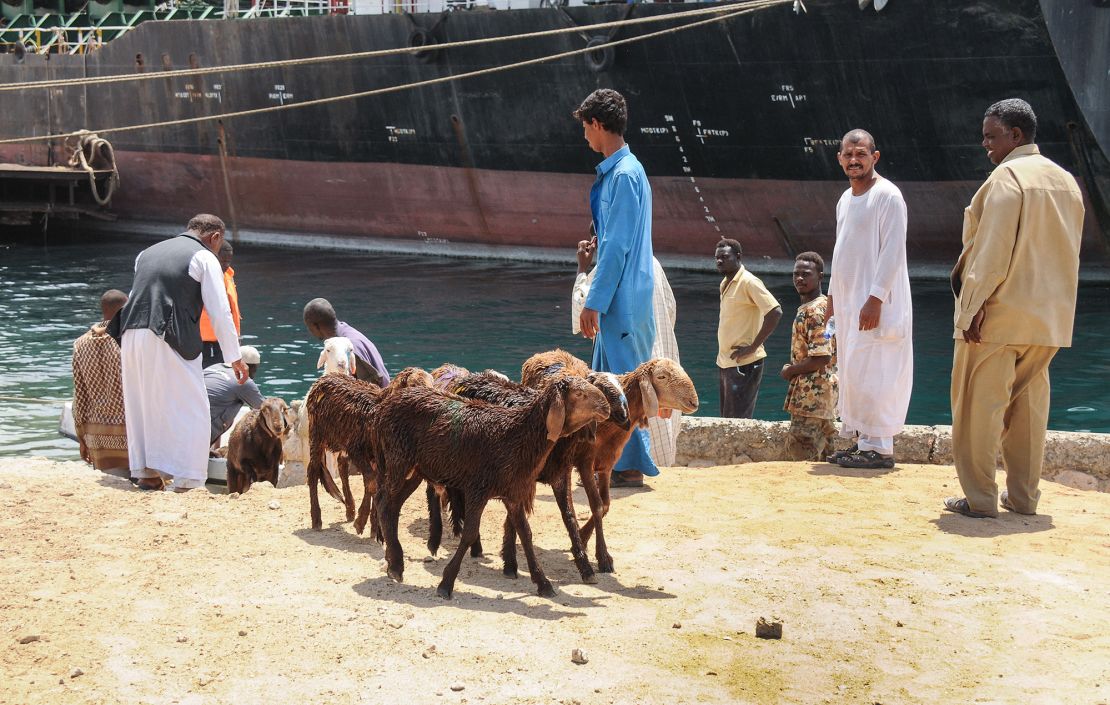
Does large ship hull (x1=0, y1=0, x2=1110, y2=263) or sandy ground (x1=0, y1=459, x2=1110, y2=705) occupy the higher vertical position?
large ship hull (x1=0, y1=0, x2=1110, y2=263)

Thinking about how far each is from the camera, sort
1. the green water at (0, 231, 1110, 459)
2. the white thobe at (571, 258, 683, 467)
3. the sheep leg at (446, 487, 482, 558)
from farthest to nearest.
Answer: the green water at (0, 231, 1110, 459) < the white thobe at (571, 258, 683, 467) < the sheep leg at (446, 487, 482, 558)

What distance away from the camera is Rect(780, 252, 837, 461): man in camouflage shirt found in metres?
7.18

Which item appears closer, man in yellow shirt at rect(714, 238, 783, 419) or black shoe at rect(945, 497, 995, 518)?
black shoe at rect(945, 497, 995, 518)

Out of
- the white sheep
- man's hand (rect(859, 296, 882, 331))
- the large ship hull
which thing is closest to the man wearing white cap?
the white sheep

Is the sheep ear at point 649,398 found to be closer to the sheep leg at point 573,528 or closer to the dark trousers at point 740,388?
the sheep leg at point 573,528

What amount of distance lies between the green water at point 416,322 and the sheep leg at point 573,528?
680 centimetres

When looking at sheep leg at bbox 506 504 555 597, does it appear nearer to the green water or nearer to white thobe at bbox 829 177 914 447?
white thobe at bbox 829 177 914 447

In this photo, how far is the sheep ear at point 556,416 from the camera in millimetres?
4406

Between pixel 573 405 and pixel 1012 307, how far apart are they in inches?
100

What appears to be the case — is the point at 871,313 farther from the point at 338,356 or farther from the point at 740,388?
the point at 338,356

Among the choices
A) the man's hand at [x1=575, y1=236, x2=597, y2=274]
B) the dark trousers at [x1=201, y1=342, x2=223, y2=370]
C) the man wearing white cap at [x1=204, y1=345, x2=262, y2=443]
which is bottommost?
the man wearing white cap at [x1=204, y1=345, x2=262, y2=443]

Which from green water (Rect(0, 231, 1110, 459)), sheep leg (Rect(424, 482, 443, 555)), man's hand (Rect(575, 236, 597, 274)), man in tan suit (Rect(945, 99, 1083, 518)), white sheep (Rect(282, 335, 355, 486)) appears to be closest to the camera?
sheep leg (Rect(424, 482, 443, 555))

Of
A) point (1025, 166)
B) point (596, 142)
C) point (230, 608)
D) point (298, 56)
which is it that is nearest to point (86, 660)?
point (230, 608)

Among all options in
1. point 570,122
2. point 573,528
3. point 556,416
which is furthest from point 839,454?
point 570,122
